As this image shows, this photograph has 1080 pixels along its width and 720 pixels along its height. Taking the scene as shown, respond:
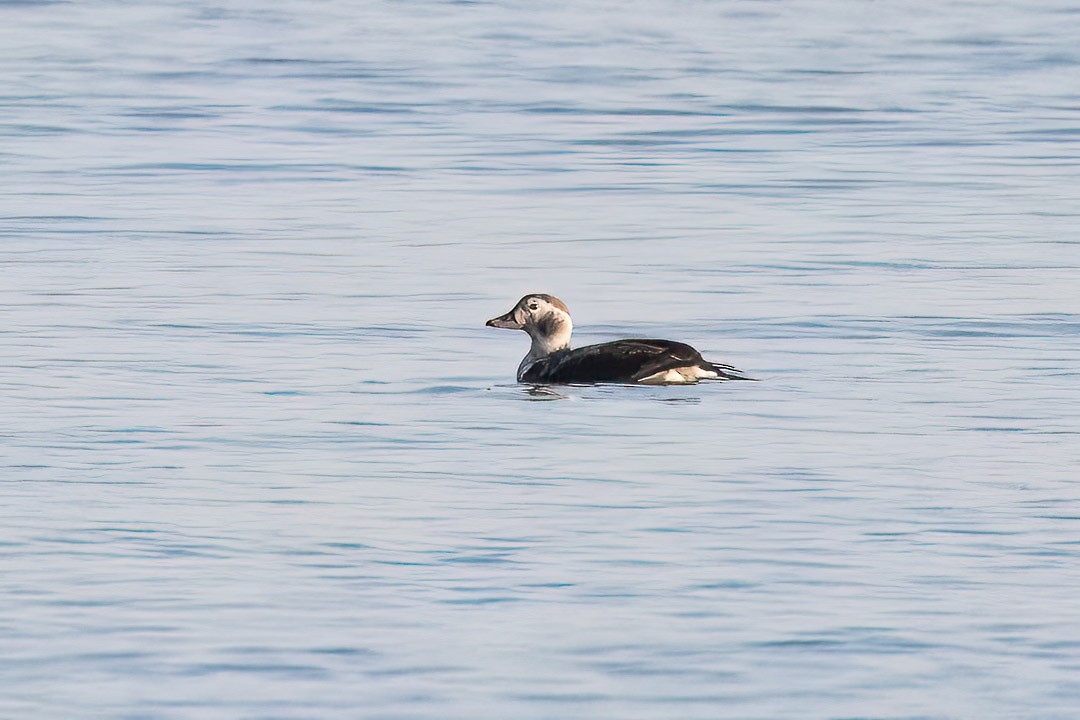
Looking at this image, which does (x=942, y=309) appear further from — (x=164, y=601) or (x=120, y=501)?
(x=164, y=601)

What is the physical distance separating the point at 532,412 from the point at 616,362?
39.5 inches

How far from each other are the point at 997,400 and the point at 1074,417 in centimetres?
53

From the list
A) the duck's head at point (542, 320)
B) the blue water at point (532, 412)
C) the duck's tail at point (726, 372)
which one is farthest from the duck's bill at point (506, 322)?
the duck's tail at point (726, 372)

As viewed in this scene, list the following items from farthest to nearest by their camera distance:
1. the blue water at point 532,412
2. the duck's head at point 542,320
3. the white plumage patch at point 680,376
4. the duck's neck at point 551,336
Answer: the duck's head at point 542,320 < the duck's neck at point 551,336 < the white plumage patch at point 680,376 < the blue water at point 532,412

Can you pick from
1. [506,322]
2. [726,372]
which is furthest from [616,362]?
[506,322]

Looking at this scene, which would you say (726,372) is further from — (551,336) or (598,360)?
(551,336)

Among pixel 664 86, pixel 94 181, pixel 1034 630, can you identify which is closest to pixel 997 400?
pixel 1034 630

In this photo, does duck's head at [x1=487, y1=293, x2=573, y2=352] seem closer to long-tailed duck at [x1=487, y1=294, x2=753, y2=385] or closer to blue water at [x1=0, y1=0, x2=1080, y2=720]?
long-tailed duck at [x1=487, y1=294, x2=753, y2=385]

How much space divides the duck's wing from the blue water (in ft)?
0.48

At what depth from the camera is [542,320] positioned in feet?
45.8

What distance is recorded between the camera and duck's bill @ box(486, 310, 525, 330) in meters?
14.0

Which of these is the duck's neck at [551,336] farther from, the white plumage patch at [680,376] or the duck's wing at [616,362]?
the white plumage patch at [680,376]

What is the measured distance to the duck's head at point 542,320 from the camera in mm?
13922

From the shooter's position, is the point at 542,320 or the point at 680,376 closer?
the point at 680,376
